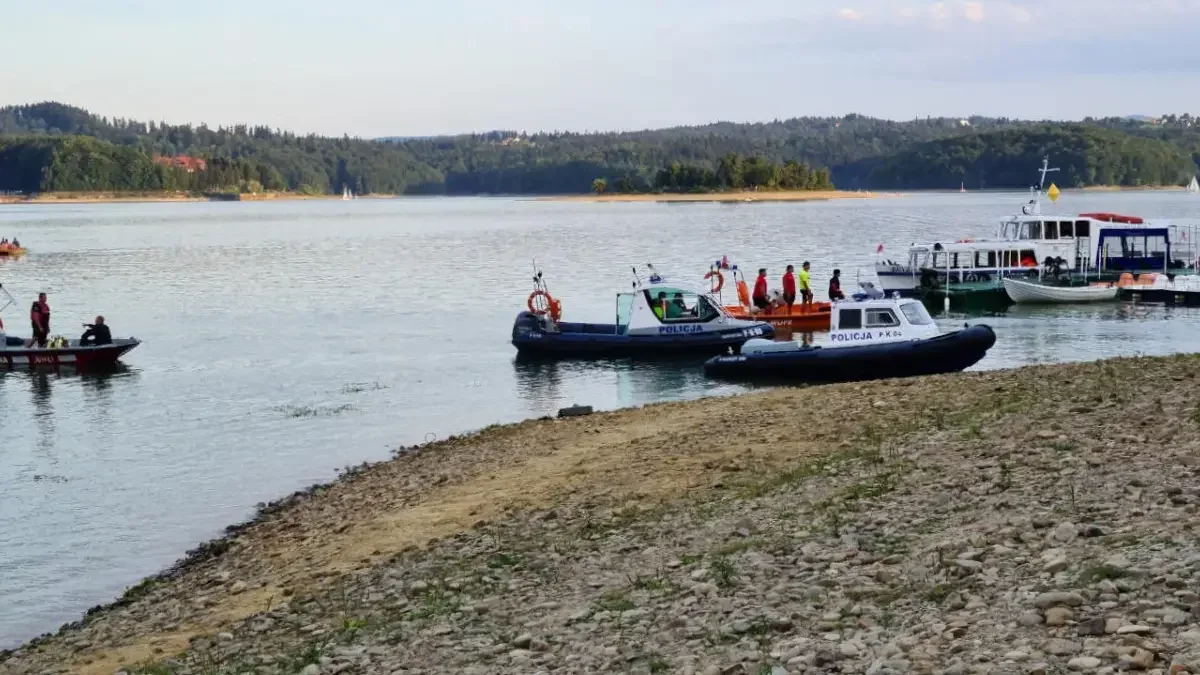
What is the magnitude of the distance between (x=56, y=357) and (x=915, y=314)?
840 inches

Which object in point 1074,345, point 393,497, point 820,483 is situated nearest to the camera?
point 820,483

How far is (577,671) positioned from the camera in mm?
9141

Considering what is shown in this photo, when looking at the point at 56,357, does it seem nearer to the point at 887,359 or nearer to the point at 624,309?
the point at 624,309

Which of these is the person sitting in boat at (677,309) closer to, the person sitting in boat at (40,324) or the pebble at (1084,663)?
the person sitting in boat at (40,324)

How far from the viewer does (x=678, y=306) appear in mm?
36188

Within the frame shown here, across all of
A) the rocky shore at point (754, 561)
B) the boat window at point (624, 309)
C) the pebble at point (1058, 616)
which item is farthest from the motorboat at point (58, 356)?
the pebble at point (1058, 616)

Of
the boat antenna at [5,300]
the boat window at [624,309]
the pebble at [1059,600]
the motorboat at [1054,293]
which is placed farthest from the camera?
the motorboat at [1054,293]

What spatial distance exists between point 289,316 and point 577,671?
1703 inches

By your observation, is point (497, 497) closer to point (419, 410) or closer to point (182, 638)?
point (182, 638)

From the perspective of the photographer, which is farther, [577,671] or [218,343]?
[218,343]

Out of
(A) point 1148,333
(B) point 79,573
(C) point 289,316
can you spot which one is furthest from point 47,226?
(B) point 79,573

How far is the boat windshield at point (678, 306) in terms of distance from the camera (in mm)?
35906

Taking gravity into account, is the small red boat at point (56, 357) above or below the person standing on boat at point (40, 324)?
below

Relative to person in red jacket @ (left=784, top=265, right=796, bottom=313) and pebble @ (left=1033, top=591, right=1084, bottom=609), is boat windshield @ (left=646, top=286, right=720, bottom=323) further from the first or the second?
pebble @ (left=1033, top=591, right=1084, bottom=609)
